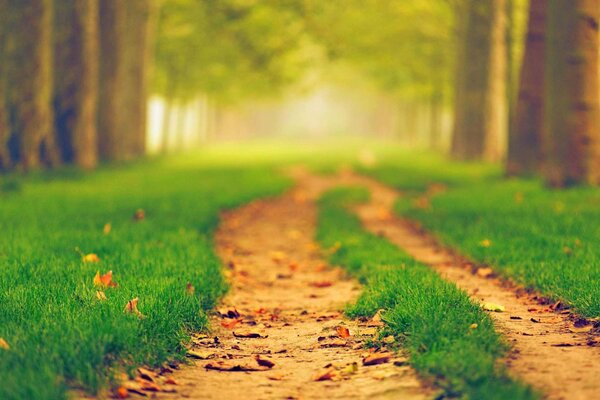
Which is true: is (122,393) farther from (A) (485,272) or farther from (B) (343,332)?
(A) (485,272)

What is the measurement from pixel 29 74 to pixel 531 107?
10.1 m

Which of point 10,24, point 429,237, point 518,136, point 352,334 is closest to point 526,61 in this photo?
point 518,136

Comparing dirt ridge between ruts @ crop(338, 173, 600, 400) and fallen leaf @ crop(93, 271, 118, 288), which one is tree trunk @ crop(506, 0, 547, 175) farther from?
fallen leaf @ crop(93, 271, 118, 288)

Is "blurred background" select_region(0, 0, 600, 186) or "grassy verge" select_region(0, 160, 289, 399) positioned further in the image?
"blurred background" select_region(0, 0, 600, 186)

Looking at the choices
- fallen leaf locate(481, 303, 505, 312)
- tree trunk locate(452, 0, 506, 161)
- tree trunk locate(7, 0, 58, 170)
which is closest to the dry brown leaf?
fallen leaf locate(481, 303, 505, 312)

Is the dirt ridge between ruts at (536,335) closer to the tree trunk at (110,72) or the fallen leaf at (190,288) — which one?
the fallen leaf at (190,288)

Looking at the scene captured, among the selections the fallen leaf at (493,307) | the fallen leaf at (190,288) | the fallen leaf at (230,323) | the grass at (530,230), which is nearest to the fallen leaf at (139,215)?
the grass at (530,230)

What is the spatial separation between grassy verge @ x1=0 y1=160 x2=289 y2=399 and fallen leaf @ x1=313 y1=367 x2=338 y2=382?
863mm

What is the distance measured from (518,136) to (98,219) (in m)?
10.7

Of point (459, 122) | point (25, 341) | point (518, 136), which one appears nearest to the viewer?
point (25, 341)

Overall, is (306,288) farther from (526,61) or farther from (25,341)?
(526,61)

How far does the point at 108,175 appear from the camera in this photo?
1967 centimetres

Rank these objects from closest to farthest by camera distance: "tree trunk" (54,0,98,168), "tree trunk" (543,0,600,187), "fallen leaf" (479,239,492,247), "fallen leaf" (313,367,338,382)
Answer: "fallen leaf" (313,367,338,382) < "fallen leaf" (479,239,492,247) < "tree trunk" (543,0,600,187) < "tree trunk" (54,0,98,168)

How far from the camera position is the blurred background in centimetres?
1461
